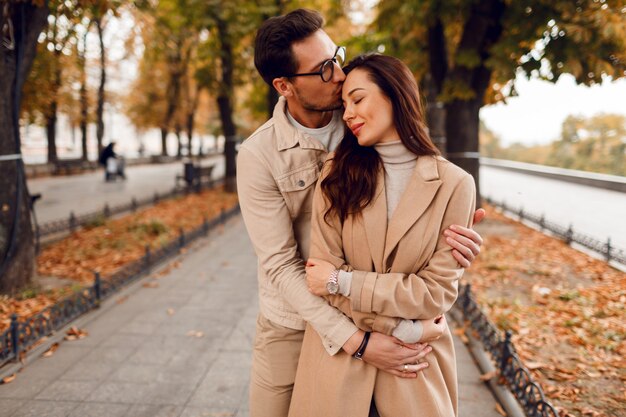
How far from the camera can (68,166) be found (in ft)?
78.9

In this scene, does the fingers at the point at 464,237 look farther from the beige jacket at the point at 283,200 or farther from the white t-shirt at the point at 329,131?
the white t-shirt at the point at 329,131

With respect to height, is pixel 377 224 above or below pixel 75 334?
above

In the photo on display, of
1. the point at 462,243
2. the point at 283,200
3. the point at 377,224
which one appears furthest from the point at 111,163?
the point at 462,243

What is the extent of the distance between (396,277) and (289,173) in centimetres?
68

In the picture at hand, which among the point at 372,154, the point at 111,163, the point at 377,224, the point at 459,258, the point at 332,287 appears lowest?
the point at 332,287

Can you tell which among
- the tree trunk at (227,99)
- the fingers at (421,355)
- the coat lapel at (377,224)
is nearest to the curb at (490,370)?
the fingers at (421,355)

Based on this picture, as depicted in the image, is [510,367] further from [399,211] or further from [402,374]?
[399,211]

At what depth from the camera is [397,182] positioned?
6.20 feet

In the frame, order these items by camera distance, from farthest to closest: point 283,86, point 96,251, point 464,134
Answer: point 464,134, point 96,251, point 283,86

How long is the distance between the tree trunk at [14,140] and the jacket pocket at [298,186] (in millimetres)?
5749

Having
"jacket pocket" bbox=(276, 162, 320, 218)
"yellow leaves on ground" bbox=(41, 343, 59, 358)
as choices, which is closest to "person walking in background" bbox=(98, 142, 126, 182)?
"yellow leaves on ground" bbox=(41, 343, 59, 358)

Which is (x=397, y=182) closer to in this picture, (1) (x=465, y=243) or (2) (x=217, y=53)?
(1) (x=465, y=243)

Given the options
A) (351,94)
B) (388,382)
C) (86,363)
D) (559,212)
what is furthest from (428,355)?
(559,212)

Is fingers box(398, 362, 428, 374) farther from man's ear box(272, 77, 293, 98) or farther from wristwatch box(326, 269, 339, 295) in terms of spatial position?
man's ear box(272, 77, 293, 98)
